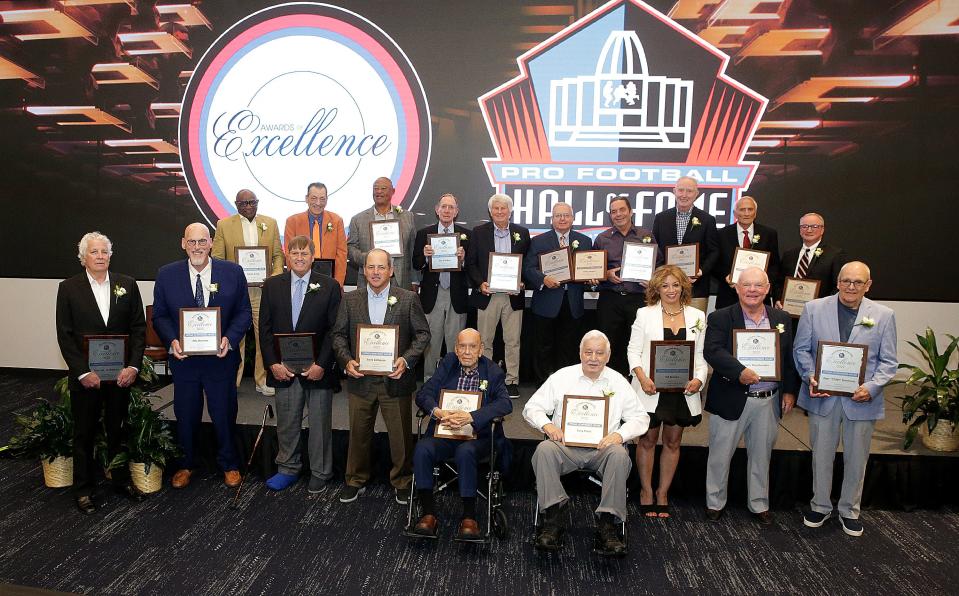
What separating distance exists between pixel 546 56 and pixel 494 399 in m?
3.76

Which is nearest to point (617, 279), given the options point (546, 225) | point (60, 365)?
point (546, 225)

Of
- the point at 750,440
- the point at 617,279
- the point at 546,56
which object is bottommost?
the point at 750,440

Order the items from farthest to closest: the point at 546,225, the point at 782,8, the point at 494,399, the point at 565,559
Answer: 1. the point at 546,225
2. the point at 782,8
3. the point at 494,399
4. the point at 565,559

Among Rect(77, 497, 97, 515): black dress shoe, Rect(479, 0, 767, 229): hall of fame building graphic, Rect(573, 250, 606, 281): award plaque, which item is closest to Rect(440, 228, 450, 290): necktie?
Rect(573, 250, 606, 281): award plaque

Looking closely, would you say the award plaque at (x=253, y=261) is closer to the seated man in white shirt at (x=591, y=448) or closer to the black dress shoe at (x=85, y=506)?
the black dress shoe at (x=85, y=506)

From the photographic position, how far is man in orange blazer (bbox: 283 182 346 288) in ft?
18.2

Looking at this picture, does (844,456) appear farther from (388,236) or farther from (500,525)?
(388,236)

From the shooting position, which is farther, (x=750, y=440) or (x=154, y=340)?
(x=154, y=340)

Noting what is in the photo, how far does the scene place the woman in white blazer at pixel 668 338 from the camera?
408 centimetres

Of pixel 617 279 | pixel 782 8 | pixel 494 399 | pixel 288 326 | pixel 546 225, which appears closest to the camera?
pixel 494 399

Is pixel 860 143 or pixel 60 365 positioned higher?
pixel 860 143

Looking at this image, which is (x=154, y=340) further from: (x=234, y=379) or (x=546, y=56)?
(x=546, y=56)

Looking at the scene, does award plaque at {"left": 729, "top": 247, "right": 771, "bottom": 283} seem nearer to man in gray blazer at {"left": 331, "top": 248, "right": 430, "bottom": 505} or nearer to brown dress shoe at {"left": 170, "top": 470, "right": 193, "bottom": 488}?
man in gray blazer at {"left": 331, "top": 248, "right": 430, "bottom": 505}

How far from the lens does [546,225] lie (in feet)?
21.2
